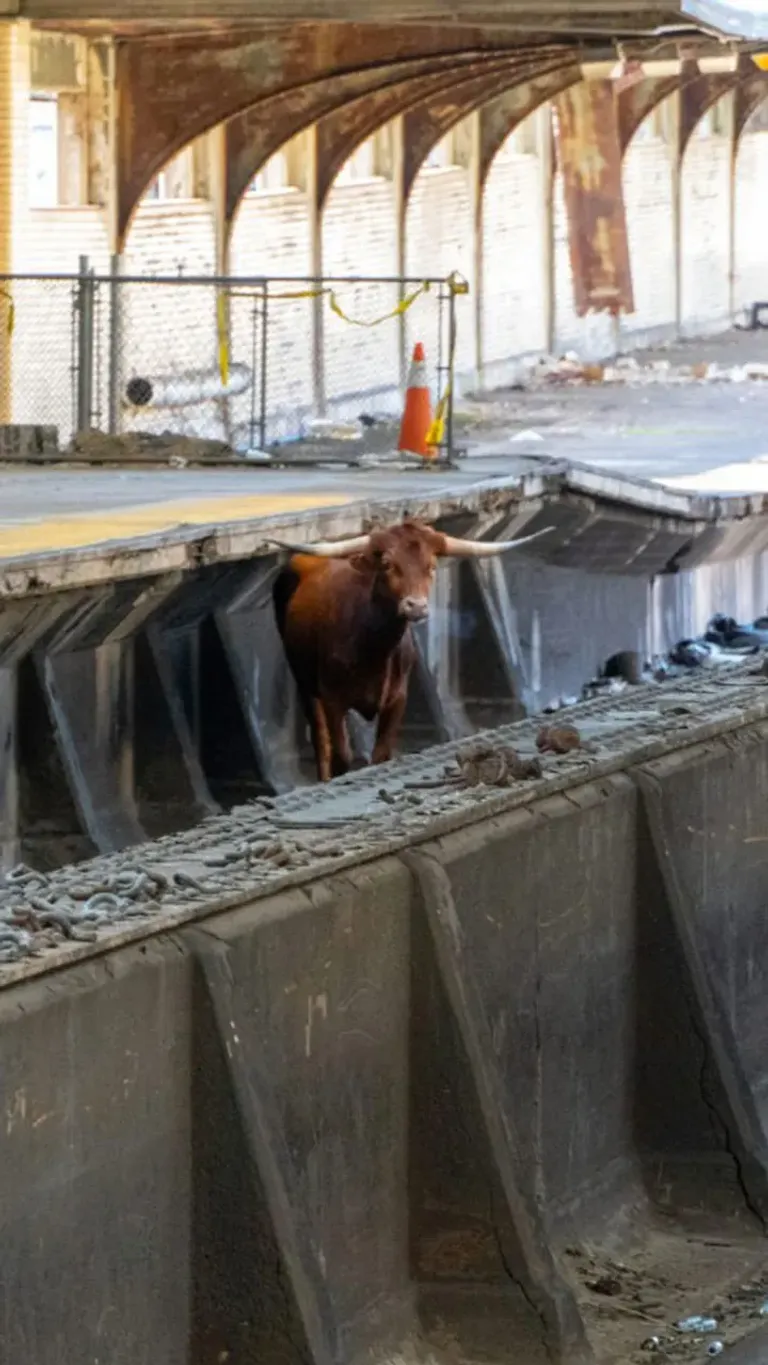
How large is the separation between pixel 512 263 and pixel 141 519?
25.0 m

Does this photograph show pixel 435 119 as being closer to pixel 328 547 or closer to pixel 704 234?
pixel 704 234

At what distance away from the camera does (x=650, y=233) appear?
50.5 m

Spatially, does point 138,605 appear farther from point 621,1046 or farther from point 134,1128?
point 134,1128

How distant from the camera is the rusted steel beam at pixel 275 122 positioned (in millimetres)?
31750

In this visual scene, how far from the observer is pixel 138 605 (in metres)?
17.4

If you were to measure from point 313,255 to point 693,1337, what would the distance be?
2384cm

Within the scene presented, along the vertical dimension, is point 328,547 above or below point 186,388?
below

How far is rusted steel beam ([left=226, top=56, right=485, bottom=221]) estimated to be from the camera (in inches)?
1250

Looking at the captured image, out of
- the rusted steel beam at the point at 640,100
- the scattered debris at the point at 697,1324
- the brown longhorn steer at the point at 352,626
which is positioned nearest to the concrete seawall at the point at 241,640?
the brown longhorn steer at the point at 352,626

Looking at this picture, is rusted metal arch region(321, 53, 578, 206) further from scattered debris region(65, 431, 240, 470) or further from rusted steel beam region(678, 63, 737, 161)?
rusted steel beam region(678, 63, 737, 161)

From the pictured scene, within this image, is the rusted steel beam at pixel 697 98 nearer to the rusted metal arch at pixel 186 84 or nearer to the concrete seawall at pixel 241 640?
the rusted metal arch at pixel 186 84

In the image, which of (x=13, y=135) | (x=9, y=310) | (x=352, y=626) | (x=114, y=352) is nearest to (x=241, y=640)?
(x=352, y=626)

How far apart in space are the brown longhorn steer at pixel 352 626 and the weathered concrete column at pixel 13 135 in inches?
383

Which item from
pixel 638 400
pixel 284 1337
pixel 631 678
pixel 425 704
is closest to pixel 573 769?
pixel 284 1337
